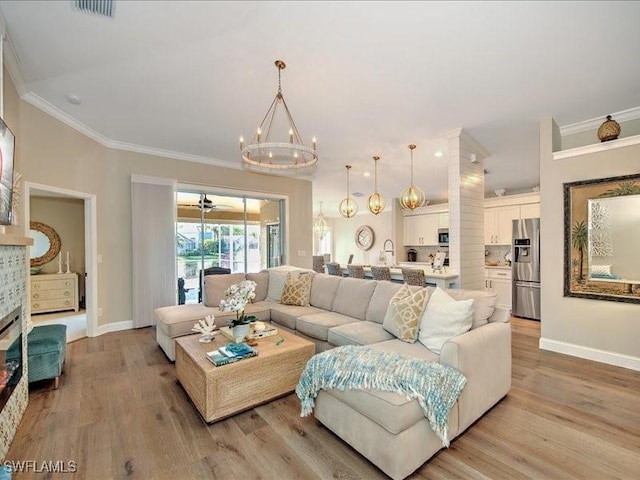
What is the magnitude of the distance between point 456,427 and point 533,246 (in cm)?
474

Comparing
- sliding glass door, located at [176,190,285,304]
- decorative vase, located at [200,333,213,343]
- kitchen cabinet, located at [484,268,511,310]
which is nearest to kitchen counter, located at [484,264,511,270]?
kitchen cabinet, located at [484,268,511,310]

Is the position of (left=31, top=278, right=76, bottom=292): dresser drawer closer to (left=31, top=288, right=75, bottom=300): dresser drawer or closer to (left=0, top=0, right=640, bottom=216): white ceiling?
(left=31, top=288, right=75, bottom=300): dresser drawer

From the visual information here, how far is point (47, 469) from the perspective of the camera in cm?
184

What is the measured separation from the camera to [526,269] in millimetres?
5602

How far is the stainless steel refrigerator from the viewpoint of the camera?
546 cm

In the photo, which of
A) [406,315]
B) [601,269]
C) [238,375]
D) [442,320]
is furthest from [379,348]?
[601,269]

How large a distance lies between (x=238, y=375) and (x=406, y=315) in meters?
1.54

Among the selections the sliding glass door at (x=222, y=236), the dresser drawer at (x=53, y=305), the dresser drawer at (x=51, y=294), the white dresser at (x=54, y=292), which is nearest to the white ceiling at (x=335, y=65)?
the sliding glass door at (x=222, y=236)

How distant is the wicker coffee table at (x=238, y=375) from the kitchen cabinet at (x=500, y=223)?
5670 mm

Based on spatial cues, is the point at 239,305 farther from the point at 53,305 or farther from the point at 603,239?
the point at 53,305

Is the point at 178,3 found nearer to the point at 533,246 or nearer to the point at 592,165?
the point at 592,165

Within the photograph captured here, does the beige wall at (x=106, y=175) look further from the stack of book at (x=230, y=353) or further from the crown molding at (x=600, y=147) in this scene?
the crown molding at (x=600, y=147)

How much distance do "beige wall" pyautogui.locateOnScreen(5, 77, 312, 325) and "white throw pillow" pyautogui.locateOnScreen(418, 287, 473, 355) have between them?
14.6 feet

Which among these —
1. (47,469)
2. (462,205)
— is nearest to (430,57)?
(462,205)
